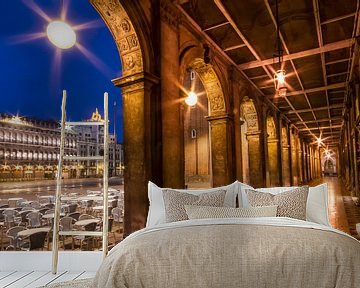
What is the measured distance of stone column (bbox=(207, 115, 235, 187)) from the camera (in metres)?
8.50

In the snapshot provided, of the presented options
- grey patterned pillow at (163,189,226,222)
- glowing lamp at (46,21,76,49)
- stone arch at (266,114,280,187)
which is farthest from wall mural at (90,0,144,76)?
stone arch at (266,114,280,187)

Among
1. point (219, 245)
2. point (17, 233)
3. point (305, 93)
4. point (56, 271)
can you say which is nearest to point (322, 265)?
point (219, 245)

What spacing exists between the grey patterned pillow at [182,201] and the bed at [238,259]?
0.75m

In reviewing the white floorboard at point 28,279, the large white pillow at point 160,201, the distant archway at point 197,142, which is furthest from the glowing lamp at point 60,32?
→ the distant archway at point 197,142

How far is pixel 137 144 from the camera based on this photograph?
5070mm

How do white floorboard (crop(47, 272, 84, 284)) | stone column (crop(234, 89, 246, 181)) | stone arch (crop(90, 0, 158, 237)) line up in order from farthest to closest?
stone column (crop(234, 89, 246, 181))
stone arch (crop(90, 0, 158, 237))
white floorboard (crop(47, 272, 84, 284))

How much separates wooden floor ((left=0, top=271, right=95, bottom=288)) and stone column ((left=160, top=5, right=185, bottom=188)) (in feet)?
7.26

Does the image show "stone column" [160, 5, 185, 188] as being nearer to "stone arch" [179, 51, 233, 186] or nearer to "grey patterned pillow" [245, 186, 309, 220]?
"stone arch" [179, 51, 233, 186]

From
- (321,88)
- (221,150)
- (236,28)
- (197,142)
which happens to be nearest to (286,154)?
(197,142)

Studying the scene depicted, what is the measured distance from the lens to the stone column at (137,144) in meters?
4.91

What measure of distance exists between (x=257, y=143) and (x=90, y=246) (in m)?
8.01

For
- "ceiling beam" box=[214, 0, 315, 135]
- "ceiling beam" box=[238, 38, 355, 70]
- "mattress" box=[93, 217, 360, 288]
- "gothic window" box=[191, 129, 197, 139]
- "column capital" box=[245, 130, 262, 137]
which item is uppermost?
"ceiling beam" box=[214, 0, 315, 135]

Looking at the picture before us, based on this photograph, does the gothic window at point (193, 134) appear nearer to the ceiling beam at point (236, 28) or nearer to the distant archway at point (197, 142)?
the distant archway at point (197, 142)

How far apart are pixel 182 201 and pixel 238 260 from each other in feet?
3.70
